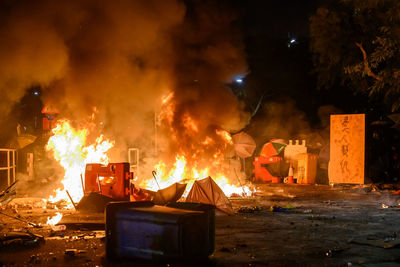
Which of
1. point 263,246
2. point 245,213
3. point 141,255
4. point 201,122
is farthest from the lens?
point 201,122

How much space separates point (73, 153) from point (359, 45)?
1384cm

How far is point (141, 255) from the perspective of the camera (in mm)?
6129

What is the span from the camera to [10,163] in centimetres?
1598

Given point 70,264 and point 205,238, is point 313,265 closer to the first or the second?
point 205,238

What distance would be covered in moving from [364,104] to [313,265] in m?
20.4

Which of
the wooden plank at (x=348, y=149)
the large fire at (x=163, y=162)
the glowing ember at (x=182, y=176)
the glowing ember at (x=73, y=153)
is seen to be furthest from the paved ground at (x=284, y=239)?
the wooden plank at (x=348, y=149)

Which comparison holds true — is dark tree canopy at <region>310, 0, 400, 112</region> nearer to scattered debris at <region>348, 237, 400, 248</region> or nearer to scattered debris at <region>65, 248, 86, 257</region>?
scattered debris at <region>348, 237, 400, 248</region>

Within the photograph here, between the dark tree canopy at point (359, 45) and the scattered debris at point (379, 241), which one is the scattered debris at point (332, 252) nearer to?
the scattered debris at point (379, 241)

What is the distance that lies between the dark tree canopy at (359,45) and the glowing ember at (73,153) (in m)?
11.8

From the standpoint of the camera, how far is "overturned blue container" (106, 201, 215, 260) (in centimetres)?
580

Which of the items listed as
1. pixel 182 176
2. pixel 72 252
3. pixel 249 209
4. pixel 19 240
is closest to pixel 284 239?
pixel 249 209

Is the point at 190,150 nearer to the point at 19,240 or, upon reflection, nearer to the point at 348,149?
the point at 348,149

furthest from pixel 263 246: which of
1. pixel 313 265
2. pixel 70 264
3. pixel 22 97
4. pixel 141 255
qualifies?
pixel 22 97

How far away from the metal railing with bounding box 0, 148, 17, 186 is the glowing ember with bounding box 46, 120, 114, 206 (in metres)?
2.12
